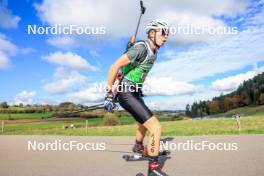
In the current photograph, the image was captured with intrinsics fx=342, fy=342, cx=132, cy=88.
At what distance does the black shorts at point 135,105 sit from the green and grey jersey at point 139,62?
0.80 feet

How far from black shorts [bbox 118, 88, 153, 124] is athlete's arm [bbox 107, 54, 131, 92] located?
32cm

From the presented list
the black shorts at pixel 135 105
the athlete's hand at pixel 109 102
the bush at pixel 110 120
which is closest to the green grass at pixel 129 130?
the black shorts at pixel 135 105

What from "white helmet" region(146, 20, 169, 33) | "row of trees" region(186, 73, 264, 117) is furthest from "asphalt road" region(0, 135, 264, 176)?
"row of trees" region(186, 73, 264, 117)

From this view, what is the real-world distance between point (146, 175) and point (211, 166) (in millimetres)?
1303

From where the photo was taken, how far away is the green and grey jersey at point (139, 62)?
5.14 metres

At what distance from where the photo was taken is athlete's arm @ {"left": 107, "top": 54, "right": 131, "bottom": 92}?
5.14 metres

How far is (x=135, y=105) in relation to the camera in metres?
5.32

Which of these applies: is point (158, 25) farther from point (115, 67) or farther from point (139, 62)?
point (115, 67)

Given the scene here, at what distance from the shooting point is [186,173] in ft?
17.4

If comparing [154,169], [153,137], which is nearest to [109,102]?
[153,137]

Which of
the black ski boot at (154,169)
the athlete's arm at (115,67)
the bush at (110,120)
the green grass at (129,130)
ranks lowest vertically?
the black ski boot at (154,169)

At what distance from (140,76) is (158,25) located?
861 mm

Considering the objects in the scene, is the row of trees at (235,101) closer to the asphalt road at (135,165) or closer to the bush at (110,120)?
the bush at (110,120)

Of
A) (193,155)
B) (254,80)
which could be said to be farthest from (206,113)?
(193,155)
